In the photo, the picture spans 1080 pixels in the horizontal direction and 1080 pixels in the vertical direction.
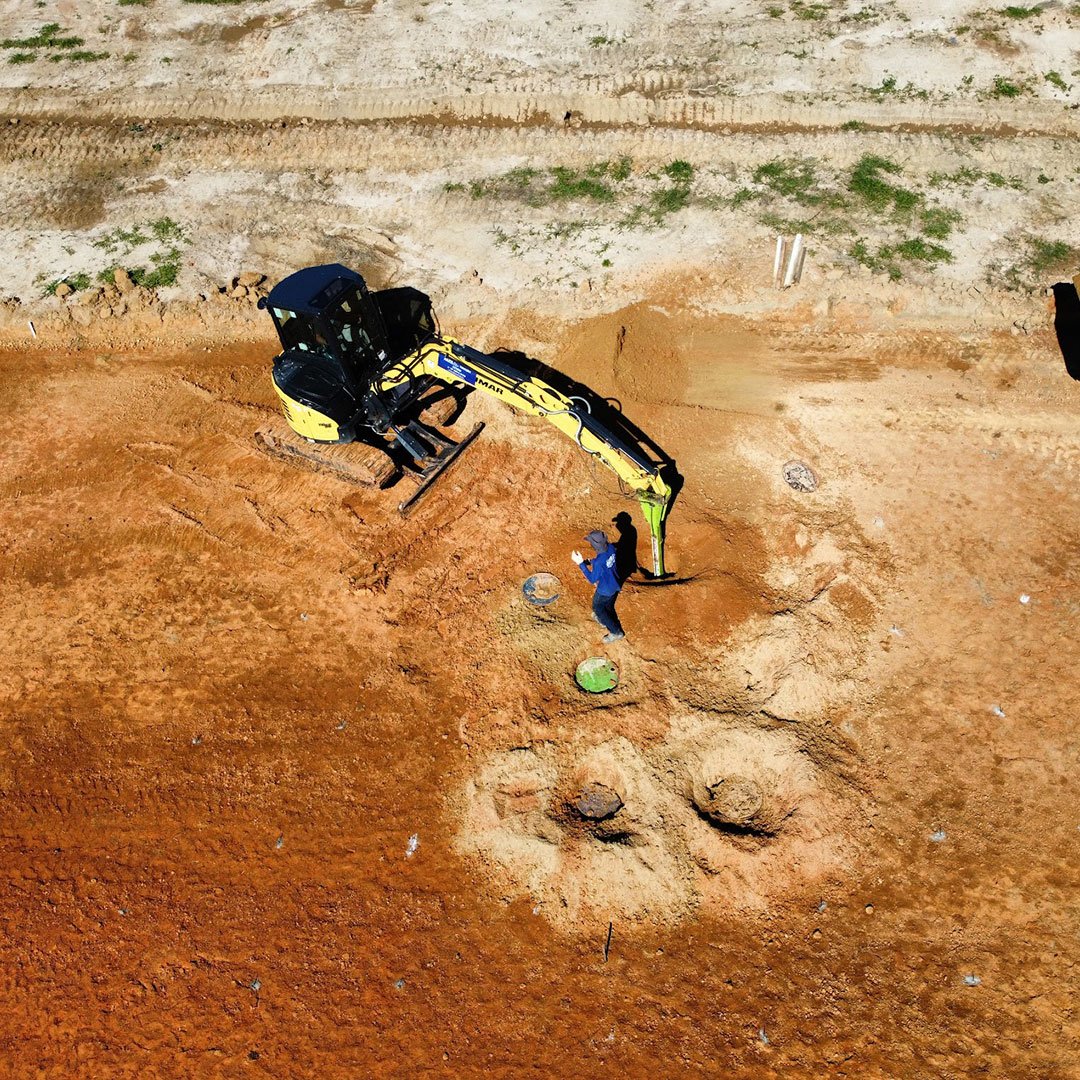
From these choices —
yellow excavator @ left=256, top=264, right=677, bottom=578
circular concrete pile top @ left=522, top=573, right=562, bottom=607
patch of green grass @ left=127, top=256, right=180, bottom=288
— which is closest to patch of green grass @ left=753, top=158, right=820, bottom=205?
yellow excavator @ left=256, top=264, right=677, bottom=578

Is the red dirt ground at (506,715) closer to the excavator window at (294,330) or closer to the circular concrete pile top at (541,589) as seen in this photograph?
the circular concrete pile top at (541,589)

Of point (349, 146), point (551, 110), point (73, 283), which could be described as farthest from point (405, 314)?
point (551, 110)

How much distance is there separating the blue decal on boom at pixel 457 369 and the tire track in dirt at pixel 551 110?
419 inches

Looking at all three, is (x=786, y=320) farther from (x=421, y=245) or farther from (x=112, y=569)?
(x=112, y=569)

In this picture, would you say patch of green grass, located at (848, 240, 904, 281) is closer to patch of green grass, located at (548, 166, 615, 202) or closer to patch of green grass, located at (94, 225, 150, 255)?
patch of green grass, located at (548, 166, 615, 202)

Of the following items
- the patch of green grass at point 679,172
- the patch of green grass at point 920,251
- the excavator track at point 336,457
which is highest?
the patch of green grass at point 679,172

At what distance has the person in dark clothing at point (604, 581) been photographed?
11.0m

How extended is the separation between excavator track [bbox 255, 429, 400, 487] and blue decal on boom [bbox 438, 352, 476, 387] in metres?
2.08

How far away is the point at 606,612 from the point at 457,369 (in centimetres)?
431

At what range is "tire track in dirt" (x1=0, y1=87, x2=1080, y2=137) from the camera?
1848 cm

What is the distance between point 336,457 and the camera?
526 inches

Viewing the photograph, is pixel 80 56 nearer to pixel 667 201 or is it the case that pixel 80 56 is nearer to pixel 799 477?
pixel 667 201

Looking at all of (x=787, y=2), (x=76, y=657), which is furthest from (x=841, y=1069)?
(x=787, y=2)

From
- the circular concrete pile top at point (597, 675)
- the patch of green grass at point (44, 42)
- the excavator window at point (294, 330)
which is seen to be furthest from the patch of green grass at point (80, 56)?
the circular concrete pile top at point (597, 675)
